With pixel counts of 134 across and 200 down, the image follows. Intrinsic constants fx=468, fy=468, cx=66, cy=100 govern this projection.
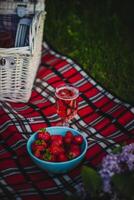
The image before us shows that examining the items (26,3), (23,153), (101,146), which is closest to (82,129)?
(101,146)

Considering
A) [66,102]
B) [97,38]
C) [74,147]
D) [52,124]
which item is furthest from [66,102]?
[97,38]

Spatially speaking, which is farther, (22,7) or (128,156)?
(22,7)

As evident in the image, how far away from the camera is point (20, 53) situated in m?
2.50

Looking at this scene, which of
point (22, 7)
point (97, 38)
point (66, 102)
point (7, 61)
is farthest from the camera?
point (97, 38)

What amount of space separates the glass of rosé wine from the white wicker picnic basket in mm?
249

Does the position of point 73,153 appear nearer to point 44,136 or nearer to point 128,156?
point 44,136

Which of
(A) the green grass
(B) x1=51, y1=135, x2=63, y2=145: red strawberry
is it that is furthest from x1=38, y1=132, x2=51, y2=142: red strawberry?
(A) the green grass

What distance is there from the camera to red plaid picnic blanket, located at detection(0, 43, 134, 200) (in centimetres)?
210

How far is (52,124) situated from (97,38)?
3.90ft

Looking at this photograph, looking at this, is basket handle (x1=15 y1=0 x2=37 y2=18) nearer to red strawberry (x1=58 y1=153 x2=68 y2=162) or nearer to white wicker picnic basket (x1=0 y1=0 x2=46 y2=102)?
white wicker picnic basket (x1=0 y1=0 x2=46 y2=102)

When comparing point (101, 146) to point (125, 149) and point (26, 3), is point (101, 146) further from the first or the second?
point (26, 3)

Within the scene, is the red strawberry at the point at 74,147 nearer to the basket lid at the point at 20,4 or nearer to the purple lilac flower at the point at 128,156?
the purple lilac flower at the point at 128,156

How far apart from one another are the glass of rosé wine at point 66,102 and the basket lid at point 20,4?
0.63 metres

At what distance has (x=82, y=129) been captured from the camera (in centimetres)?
253
